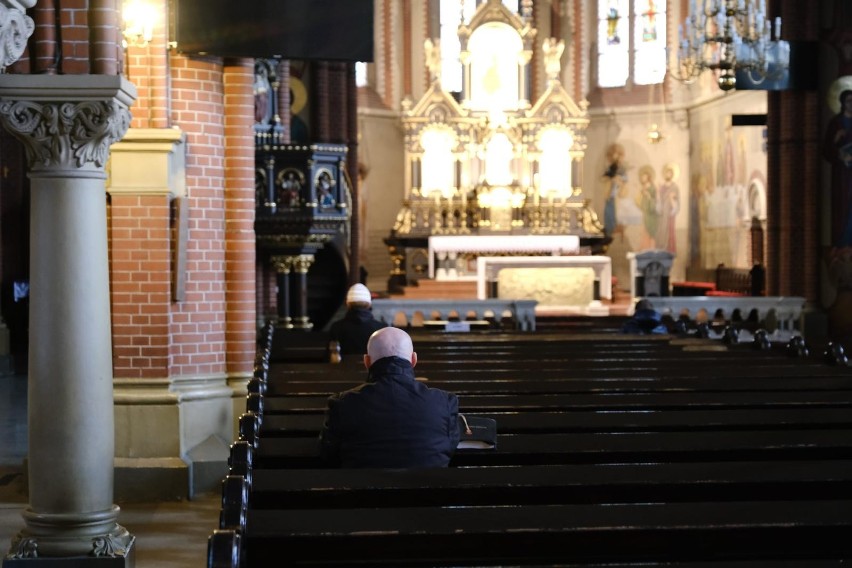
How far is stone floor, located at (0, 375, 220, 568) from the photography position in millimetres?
7316

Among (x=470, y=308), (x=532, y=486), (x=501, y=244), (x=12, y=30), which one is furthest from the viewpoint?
(x=501, y=244)

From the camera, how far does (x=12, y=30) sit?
5.02 metres

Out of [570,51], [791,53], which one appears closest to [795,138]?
[791,53]

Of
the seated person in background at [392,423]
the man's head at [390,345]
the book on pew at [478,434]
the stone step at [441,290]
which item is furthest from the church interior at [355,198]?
the book on pew at [478,434]

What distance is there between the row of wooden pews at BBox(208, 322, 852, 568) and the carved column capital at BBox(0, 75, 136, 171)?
1.50 m

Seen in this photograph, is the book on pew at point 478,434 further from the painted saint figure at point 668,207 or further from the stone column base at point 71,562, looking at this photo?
the painted saint figure at point 668,207

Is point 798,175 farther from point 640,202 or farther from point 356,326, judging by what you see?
point 356,326

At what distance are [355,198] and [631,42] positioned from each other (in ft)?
31.1

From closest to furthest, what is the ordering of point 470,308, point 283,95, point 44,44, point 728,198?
point 44,44 < point 470,308 < point 283,95 < point 728,198

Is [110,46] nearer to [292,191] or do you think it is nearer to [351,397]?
[351,397]

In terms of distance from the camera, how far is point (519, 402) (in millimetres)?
7230

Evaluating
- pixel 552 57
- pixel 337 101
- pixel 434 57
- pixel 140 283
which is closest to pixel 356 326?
pixel 140 283

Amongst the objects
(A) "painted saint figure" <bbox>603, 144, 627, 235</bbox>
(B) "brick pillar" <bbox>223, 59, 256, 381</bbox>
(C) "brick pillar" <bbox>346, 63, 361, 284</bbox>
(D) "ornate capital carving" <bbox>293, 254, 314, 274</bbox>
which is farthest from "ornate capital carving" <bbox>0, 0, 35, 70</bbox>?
(A) "painted saint figure" <bbox>603, 144, 627, 235</bbox>

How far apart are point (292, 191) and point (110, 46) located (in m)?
7.90
